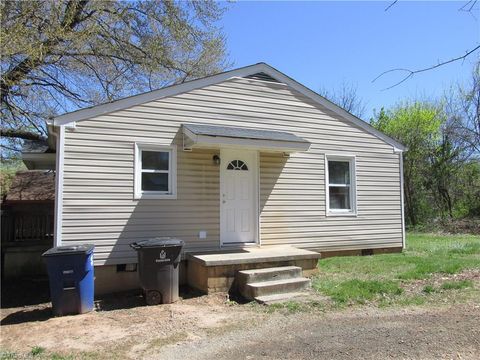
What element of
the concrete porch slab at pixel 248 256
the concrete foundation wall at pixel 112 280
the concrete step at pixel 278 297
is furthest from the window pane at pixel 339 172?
the concrete foundation wall at pixel 112 280

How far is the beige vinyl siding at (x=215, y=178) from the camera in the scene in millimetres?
8039

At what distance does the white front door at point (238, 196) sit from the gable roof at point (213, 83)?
1614mm

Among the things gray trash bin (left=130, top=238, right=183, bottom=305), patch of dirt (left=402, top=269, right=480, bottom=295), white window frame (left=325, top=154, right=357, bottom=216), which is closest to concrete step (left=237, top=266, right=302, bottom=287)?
gray trash bin (left=130, top=238, right=183, bottom=305)

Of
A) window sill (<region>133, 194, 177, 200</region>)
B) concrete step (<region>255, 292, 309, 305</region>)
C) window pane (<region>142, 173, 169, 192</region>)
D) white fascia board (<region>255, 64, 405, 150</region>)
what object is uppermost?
white fascia board (<region>255, 64, 405, 150</region>)

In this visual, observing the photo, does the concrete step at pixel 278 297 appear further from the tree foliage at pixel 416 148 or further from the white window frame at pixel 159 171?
the tree foliage at pixel 416 148

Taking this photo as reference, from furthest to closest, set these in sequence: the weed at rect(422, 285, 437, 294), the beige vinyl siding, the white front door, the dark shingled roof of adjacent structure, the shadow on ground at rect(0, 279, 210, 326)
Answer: the dark shingled roof of adjacent structure
the white front door
the beige vinyl siding
the weed at rect(422, 285, 437, 294)
the shadow on ground at rect(0, 279, 210, 326)

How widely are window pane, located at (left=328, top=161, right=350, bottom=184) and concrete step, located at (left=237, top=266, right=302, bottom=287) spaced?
11.6 ft

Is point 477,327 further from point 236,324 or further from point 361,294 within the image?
point 236,324

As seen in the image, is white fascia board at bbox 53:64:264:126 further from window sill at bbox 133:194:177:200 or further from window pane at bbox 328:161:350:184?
window pane at bbox 328:161:350:184

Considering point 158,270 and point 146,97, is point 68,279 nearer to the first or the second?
point 158,270

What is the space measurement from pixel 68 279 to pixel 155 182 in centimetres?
276

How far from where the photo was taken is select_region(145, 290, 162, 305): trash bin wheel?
277 inches

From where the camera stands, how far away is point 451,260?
9555mm

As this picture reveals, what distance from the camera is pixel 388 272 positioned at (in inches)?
336
